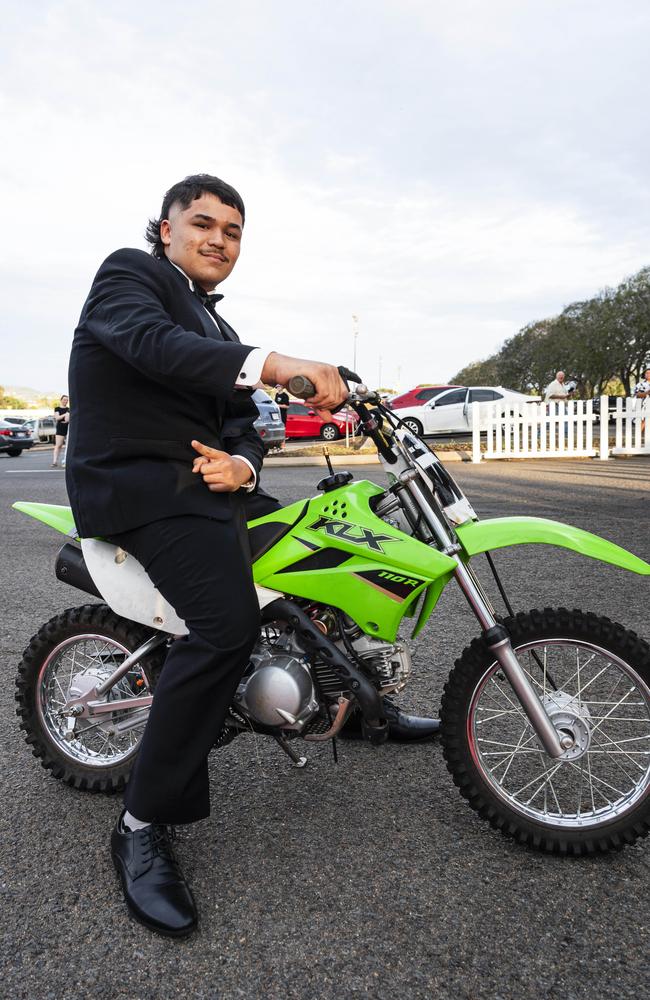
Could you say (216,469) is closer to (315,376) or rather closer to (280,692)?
(315,376)

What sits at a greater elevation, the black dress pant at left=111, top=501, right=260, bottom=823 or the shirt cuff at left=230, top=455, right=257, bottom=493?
the shirt cuff at left=230, top=455, right=257, bottom=493

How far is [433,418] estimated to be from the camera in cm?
2448

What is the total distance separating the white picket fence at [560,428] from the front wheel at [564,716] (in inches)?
539

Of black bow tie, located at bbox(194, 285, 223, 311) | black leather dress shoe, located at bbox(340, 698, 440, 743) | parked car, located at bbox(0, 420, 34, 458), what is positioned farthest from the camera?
parked car, located at bbox(0, 420, 34, 458)

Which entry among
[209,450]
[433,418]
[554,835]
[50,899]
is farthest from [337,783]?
[433,418]

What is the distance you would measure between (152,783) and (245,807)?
0.58 meters

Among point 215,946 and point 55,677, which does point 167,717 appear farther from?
point 55,677

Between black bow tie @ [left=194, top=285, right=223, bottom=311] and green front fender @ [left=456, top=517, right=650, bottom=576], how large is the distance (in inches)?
43.7

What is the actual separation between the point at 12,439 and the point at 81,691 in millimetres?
27206

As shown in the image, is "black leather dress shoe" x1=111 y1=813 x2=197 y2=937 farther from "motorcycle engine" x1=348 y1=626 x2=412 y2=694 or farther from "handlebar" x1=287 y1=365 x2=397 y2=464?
"handlebar" x1=287 y1=365 x2=397 y2=464

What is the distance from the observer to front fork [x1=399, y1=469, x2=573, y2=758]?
244 centimetres

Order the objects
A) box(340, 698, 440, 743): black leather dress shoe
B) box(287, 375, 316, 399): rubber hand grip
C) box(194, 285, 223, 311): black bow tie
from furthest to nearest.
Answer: box(340, 698, 440, 743): black leather dress shoe
box(194, 285, 223, 311): black bow tie
box(287, 375, 316, 399): rubber hand grip

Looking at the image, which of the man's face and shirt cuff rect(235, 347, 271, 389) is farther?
the man's face

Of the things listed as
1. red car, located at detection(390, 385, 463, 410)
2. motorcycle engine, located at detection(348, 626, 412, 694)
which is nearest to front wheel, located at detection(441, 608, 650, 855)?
motorcycle engine, located at detection(348, 626, 412, 694)
